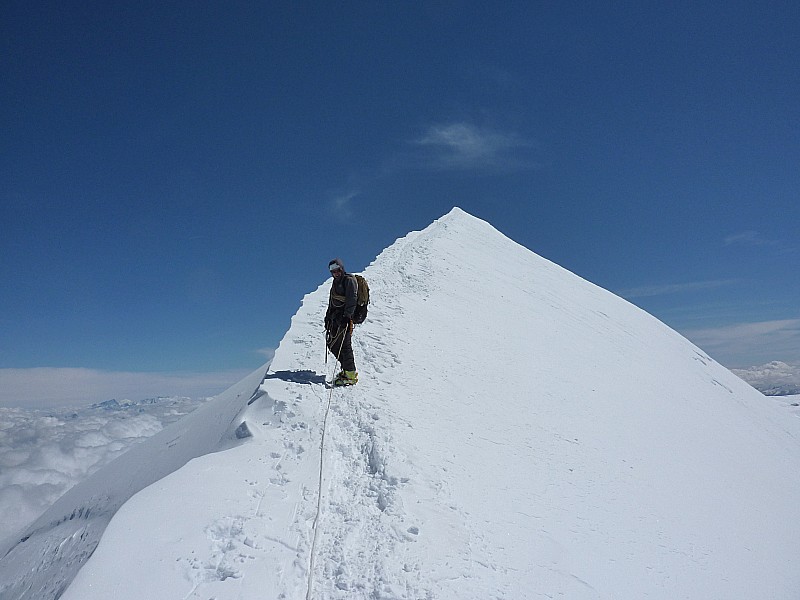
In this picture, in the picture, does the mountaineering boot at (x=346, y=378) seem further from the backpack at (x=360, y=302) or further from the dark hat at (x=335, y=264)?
the dark hat at (x=335, y=264)

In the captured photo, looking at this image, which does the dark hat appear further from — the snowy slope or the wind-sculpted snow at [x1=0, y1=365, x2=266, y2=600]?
the wind-sculpted snow at [x1=0, y1=365, x2=266, y2=600]

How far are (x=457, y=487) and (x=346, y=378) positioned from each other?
8.91 ft

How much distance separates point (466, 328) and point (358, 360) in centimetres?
428

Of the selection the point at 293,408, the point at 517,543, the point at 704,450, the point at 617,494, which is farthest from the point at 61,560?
the point at 704,450

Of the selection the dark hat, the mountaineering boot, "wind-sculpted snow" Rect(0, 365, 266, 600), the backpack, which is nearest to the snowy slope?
the mountaineering boot

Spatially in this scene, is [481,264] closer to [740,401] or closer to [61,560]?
[740,401]

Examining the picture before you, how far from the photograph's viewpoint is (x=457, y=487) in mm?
5324

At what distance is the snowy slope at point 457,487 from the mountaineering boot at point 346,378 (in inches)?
13.2

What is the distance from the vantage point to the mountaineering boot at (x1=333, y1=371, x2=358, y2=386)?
284 inches

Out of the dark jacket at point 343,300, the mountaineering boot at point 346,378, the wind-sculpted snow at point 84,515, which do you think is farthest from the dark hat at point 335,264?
the wind-sculpted snow at point 84,515

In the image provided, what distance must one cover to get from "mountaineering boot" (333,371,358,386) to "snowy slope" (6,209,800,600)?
13.2 inches

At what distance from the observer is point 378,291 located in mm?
12141

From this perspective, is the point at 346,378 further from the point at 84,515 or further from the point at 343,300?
the point at 84,515

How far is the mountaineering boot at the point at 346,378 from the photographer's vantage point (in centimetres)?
721
